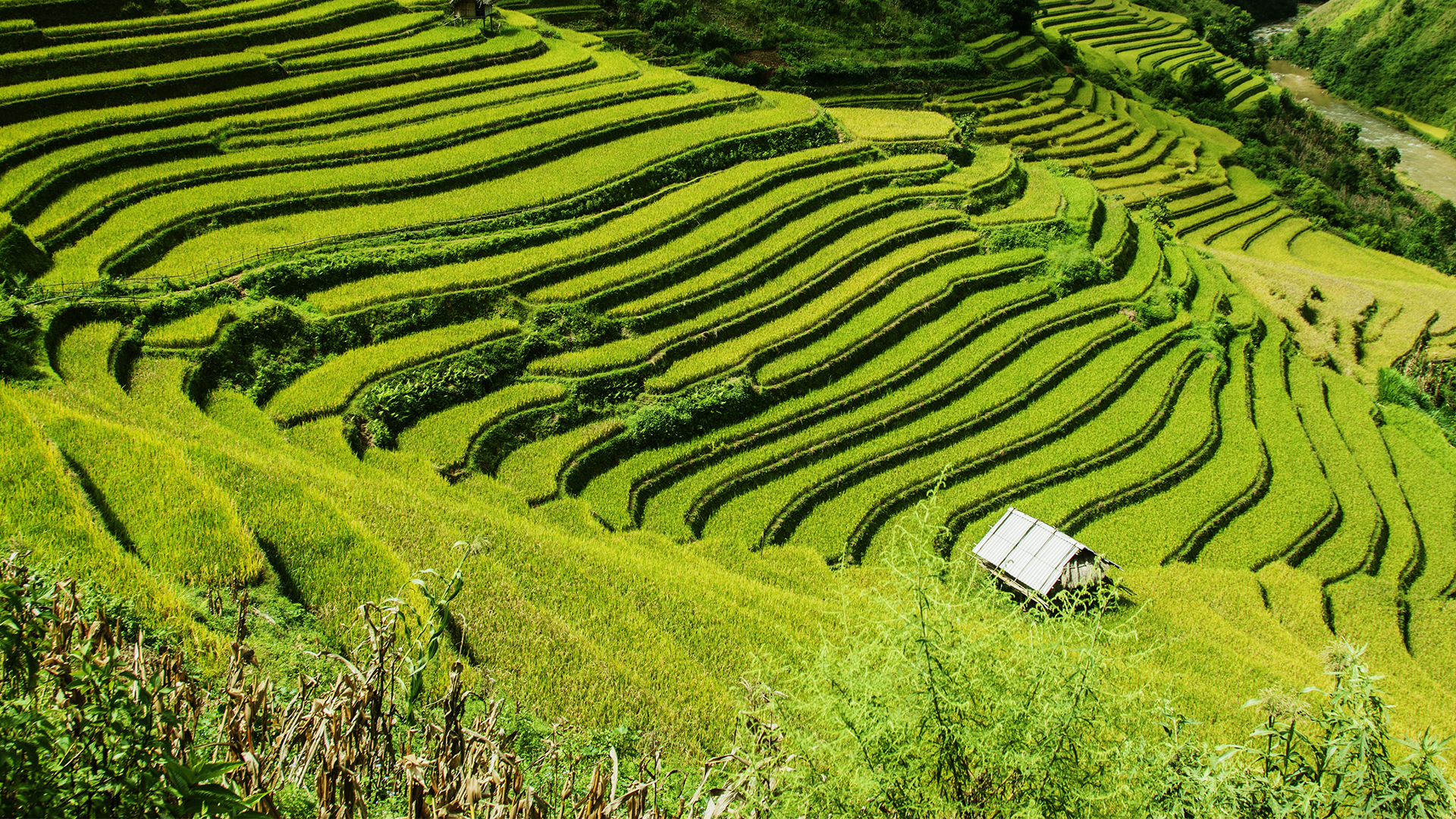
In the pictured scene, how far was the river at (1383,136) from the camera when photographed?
57094 mm

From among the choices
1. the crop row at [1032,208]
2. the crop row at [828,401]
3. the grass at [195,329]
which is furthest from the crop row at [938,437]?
the grass at [195,329]

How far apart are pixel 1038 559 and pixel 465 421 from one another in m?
10.6

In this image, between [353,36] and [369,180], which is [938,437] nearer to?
[369,180]

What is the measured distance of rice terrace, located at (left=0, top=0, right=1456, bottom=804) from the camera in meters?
4.34


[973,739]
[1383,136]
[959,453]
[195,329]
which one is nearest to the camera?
[973,739]

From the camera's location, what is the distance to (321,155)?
66.2 ft

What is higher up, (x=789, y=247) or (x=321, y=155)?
(x=321, y=155)

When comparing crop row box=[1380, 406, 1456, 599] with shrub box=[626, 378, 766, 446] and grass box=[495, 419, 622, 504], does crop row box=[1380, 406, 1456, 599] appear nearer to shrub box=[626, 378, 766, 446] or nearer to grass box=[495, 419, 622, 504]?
shrub box=[626, 378, 766, 446]

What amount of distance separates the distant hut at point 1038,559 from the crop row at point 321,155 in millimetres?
16539

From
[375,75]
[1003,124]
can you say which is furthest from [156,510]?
[1003,124]

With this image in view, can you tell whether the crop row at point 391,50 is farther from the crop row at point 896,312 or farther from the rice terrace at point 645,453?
the crop row at point 896,312

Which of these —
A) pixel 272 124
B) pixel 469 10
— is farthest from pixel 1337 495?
pixel 469 10

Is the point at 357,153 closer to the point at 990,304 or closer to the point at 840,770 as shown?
the point at 990,304

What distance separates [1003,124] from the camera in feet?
128
